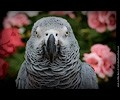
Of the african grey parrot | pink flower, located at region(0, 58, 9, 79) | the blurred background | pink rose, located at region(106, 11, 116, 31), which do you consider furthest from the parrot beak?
pink rose, located at region(106, 11, 116, 31)

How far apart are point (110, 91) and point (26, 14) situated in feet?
2.90

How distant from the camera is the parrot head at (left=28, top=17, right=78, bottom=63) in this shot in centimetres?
333

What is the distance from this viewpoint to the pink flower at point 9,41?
11.8ft

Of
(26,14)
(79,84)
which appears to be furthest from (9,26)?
(79,84)

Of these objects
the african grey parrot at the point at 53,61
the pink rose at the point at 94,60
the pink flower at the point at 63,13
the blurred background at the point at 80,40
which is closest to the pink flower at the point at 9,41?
the blurred background at the point at 80,40

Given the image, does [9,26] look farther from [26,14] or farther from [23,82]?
[23,82]

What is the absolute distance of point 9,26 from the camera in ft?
11.8

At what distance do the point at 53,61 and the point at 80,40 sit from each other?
298mm

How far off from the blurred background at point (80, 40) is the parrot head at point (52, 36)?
0.17 meters

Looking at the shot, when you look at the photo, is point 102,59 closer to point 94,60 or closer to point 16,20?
point 94,60

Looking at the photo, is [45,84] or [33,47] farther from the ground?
[33,47]

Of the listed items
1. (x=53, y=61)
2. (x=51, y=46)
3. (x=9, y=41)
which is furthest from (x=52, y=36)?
(x=9, y=41)
